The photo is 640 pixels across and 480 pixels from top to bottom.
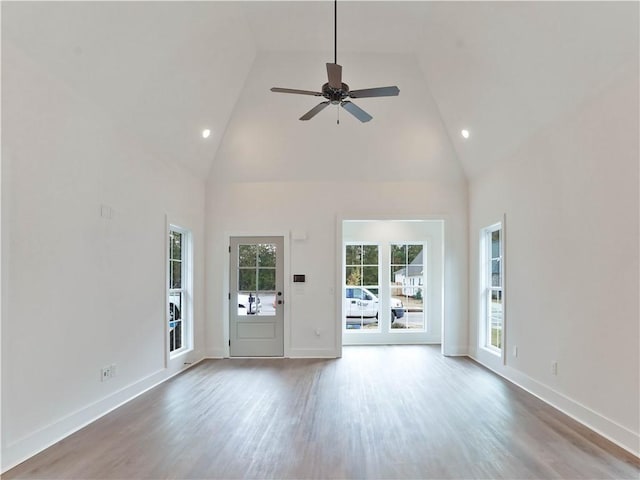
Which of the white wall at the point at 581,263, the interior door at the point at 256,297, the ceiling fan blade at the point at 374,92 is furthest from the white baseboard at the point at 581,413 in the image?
the interior door at the point at 256,297

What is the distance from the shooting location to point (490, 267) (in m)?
6.11

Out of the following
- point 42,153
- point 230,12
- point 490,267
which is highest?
point 230,12

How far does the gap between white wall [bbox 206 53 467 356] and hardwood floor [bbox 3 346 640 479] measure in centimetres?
159

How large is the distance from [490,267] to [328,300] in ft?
8.31

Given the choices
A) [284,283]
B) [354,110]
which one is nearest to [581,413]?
[354,110]

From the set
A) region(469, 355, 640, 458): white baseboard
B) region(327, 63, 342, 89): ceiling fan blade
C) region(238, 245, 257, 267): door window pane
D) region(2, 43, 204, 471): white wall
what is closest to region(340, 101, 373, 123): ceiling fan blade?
region(327, 63, 342, 89): ceiling fan blade

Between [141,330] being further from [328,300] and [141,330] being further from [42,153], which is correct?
[328,300]

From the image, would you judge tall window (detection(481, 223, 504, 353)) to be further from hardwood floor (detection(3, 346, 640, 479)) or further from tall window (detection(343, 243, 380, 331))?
tall window (detection(343, 243, 380, 331))

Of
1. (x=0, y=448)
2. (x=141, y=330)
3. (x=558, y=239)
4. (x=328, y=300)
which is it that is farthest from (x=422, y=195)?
(x=0, y=448)

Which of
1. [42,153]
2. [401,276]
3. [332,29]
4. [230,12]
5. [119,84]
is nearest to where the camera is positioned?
[42,153]

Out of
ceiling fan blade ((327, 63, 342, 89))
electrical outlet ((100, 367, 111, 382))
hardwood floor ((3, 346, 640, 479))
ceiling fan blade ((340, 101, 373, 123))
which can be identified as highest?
ceiling fan blade ((327, 63, 342, 89))

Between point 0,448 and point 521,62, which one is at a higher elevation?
point 521,62

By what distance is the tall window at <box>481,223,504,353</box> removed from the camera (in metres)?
5.70

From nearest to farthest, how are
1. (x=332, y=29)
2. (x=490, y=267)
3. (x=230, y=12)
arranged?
(x=230, y=12) → (x=332, y=29) → (x=490, y=267)
